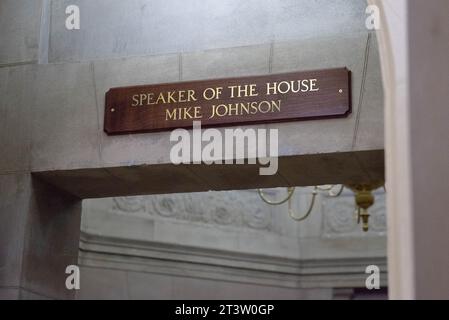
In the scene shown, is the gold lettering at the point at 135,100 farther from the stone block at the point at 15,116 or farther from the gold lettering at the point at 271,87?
the gold lettering at the point at 271,87

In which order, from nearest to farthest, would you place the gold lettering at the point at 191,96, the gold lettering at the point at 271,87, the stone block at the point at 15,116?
1. the gold lettering at the point at 271,87
2. the gold lettering at the point at 191,96
3. the stone block at the point at 15,116

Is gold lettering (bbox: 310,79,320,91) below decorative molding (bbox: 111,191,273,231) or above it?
below

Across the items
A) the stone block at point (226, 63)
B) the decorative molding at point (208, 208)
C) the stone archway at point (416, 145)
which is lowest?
the stone archway at point (416, 145)

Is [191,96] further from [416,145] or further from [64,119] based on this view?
[416,145]

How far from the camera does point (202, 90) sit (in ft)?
16.7

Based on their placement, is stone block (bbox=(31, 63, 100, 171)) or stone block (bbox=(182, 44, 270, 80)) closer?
stone block (bbox=(182, 44, 270, 80))

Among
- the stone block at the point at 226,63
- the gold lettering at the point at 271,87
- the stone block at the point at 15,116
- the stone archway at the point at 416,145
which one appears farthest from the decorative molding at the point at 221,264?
the stone archway at the point at 416,145

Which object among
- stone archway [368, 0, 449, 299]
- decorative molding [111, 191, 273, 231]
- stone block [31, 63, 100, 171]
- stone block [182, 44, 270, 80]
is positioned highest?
decorative molding [111, 191, 273, 231]

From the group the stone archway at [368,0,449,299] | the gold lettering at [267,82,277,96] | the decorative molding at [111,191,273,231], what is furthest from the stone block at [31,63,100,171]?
the decorative molding at [111,191,273,231]

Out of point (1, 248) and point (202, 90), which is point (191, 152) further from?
point (1, 248)

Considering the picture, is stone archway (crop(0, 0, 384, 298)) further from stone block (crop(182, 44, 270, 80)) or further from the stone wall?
the stone wall
